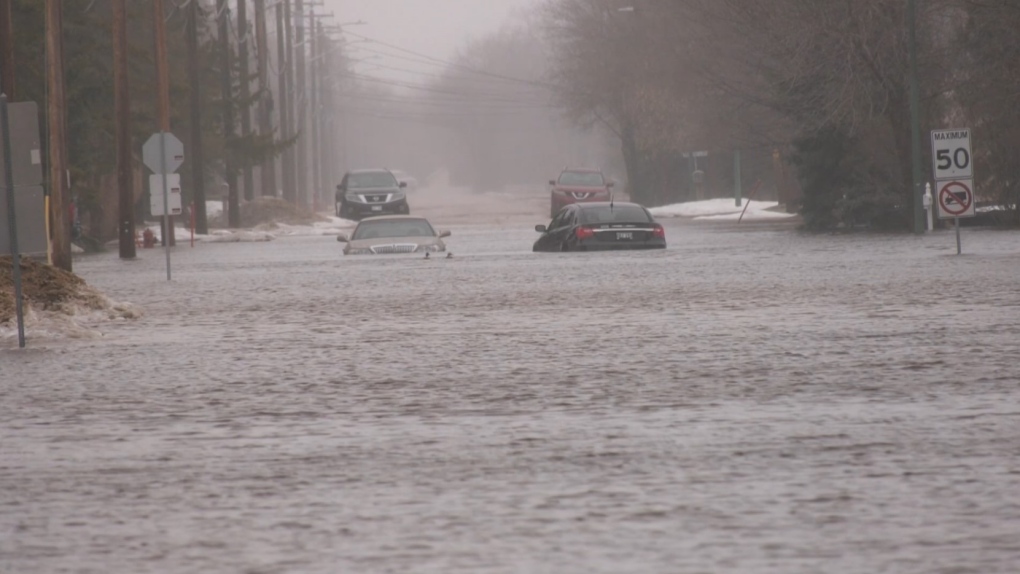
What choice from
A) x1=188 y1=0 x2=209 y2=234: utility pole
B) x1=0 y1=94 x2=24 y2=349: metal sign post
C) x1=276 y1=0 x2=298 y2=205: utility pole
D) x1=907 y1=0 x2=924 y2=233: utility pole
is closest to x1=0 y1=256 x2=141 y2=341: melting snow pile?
x1=0 y1=94 x2=24 y2=349: metal sign post

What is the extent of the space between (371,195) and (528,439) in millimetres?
57654

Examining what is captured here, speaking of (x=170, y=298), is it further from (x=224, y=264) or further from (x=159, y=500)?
(x=159, y=500)

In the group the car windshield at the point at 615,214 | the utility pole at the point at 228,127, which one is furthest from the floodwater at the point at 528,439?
the utility pole at the point at 228,127

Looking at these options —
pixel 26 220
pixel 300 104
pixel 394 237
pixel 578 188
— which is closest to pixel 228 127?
pixel 578 188

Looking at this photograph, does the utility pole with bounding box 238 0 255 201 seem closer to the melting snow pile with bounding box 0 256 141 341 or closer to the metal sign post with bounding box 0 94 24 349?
the melting snow pile with bounding box 0 256 141 341

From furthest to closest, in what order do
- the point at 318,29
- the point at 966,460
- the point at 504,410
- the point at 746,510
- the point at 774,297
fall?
the point at 318,29, the point at 774,297, the point at 504,410, the point at 966,460, the point at 746,510

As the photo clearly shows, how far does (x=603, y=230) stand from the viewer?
37.3 meters

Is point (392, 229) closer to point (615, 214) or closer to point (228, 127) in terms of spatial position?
point (615, 214)

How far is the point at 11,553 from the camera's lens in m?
7.17

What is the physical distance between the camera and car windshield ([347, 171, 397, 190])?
68188mm

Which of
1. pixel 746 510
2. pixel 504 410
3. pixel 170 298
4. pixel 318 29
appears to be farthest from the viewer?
pixel 318 29

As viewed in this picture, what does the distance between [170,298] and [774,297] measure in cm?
797

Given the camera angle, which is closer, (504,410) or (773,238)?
(504,410)

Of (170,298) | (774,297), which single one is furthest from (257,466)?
(170,298)
